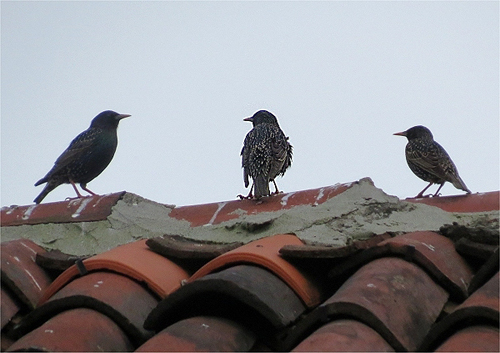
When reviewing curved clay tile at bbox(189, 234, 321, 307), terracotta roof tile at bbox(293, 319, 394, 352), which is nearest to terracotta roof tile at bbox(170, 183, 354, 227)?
curved clay tile at bbox(189, 234, 321, 307)

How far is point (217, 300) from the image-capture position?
2410mm

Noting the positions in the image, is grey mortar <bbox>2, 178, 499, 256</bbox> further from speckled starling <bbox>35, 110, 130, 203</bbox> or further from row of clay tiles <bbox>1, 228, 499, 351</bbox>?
speckled starling <bbox>35, 110, 130, 203</bbox>

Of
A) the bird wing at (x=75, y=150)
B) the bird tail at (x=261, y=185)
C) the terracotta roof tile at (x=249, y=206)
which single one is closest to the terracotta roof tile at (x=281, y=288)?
the terracotta roof tile at (x=249, y=206)

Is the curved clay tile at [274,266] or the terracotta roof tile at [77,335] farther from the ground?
the curved clay tile at [274,266]

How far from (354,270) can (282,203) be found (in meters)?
1.26

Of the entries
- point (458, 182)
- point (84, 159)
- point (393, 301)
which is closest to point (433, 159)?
point (458, 182)

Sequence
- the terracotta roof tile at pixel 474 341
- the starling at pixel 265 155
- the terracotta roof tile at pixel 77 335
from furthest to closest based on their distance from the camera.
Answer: the starling at pixel 265 155, the terracotta roof tile at pixel 77 335, the terracotta roof tile at pixel 474 341

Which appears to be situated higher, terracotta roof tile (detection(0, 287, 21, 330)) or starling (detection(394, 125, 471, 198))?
starling (detection(394, 125, 471, 198))

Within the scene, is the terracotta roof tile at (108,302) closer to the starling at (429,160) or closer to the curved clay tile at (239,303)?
the curved clay tile at (239,303)

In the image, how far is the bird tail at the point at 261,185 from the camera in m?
5.39

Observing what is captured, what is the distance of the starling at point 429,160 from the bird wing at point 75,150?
299 cm

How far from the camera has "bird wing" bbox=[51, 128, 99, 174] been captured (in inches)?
270

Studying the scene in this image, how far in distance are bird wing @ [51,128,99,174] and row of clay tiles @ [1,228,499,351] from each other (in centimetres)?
396

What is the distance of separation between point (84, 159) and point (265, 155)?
72.4 inches
